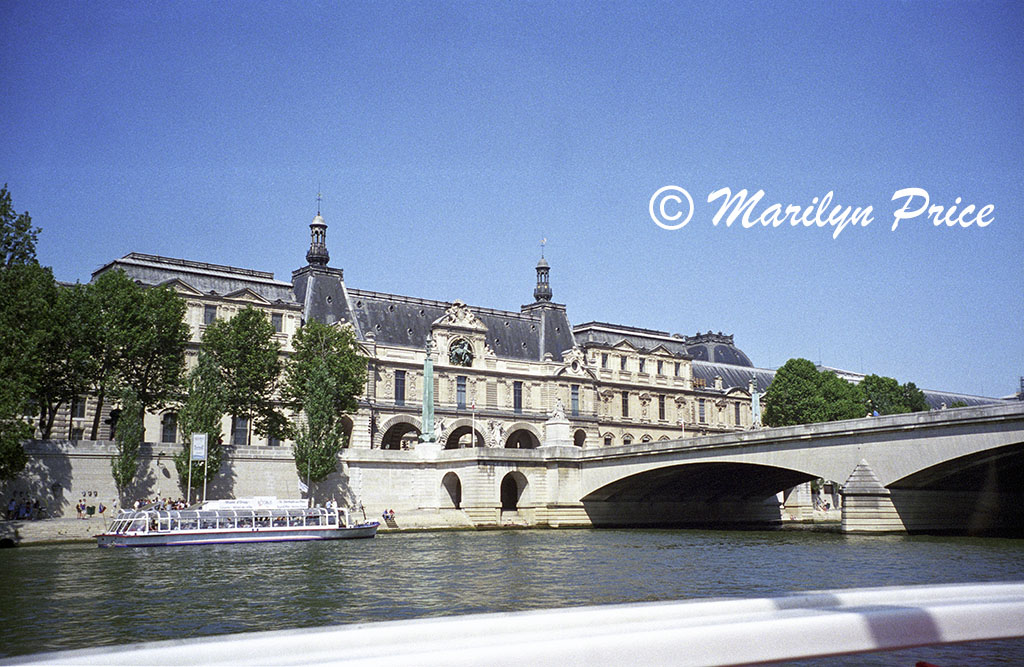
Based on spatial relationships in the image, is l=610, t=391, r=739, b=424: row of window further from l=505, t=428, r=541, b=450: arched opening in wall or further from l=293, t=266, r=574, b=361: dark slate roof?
l=505, t=428, r=541, b=450: arched opening in wall

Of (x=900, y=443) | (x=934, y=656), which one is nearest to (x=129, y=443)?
(x=900, y=443)

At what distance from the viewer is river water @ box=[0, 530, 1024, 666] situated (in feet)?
66.6

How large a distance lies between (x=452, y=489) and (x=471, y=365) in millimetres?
18214

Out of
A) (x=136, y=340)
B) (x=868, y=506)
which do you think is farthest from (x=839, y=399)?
(x=136, y=340)

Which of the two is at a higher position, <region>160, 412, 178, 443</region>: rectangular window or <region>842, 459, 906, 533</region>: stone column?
<region>160, 412, 178, 443</region>: rectangular window

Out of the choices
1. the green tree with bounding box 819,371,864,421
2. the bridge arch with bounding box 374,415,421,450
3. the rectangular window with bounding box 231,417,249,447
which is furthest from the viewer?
the green tree with bounding box 819,371,864,421

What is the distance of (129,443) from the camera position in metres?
58.0

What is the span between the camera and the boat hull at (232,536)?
4744 cm

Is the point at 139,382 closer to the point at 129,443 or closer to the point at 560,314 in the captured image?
the point at 129,443

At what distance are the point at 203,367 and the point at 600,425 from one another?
44.4 m

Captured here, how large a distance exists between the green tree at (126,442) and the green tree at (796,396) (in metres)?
58.9

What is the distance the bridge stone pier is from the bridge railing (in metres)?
42.1

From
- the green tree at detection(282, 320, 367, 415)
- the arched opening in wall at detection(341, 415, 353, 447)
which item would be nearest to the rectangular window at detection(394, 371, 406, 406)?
the arched opening in wall at detection(341, 415, 353, 447)

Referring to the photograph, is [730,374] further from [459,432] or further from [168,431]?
[168,431]
